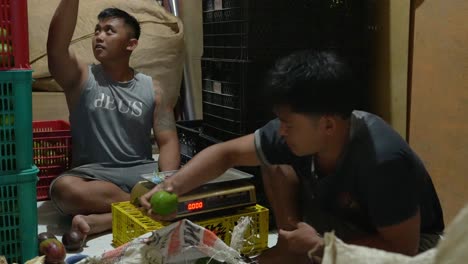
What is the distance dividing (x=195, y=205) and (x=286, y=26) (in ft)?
2.37

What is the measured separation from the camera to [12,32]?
4.32ft

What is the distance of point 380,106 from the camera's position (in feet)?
6.61

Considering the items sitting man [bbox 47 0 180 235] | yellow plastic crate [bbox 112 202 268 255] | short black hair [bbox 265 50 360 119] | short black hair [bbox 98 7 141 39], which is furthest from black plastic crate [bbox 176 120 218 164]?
short black hair [bbox 265 50 360 119]

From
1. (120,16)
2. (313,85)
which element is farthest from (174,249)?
(120,16)

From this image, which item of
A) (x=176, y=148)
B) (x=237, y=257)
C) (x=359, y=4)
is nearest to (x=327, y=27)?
(x=359, y=4)

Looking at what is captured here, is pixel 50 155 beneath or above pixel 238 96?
beneath

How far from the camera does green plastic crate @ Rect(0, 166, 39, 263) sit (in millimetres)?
1375

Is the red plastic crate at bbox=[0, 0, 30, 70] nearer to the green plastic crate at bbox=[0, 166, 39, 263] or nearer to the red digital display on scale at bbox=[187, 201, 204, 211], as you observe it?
the green plastic crate at bbox=[0, 166, 39, 263]

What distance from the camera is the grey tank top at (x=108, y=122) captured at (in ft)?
6.41

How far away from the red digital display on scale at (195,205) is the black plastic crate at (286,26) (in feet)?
1.91

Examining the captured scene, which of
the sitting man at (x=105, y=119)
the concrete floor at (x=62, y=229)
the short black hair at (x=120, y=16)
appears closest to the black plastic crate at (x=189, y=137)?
the sitting man at (x=105, y=119)

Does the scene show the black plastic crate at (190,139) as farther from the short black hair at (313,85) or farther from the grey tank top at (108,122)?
the short black hair at (313,85)

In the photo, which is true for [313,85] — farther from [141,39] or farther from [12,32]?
[141,39]

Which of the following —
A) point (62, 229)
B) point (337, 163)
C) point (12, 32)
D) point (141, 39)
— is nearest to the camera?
point (337, 163)
